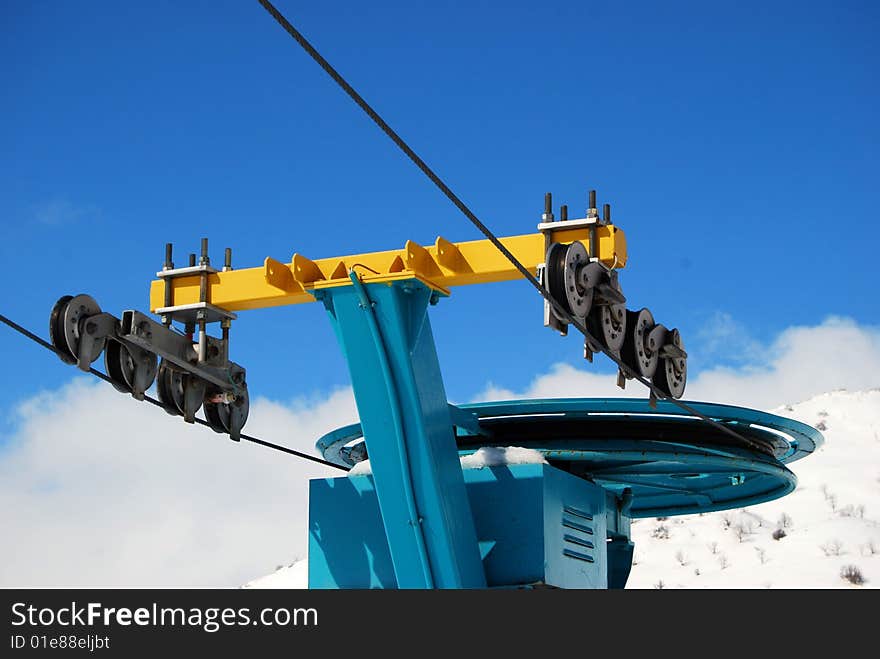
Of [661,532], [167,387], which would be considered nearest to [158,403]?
[167,387]

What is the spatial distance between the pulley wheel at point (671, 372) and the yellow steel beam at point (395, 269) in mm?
1291

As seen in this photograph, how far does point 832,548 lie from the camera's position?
104 feet

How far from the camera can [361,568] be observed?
11539 millimetres

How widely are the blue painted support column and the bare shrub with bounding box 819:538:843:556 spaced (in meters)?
23.1

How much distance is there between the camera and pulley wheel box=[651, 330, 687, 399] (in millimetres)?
10961

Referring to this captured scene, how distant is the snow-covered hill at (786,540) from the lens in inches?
1195

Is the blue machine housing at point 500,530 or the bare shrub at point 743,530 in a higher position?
the bare shrub at point 743,530

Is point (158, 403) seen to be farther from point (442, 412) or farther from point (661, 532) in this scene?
point (661, 532)

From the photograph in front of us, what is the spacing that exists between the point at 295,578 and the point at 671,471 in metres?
27.7

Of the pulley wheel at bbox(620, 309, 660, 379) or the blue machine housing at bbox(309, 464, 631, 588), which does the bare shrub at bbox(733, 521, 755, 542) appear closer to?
the blue machine housing at bbox(309, 464, 631, 588)

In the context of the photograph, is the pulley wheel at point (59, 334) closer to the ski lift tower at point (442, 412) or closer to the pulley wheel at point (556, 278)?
the ski lift tower at point (442, 412)

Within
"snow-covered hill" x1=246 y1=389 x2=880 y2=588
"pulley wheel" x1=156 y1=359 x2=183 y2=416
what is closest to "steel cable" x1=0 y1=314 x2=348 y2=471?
"pulley wheel" x1=156 y1=359 x2=183 y2=416

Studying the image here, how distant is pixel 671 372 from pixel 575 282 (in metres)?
2.01

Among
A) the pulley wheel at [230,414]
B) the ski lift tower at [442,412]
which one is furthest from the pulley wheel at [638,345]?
the pulley wheel at [230,414]
